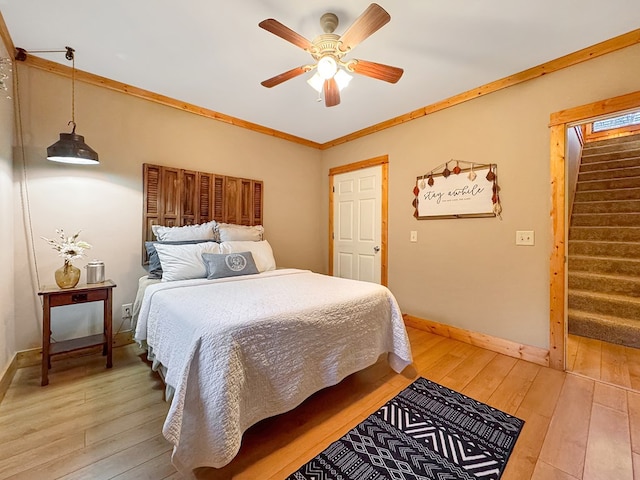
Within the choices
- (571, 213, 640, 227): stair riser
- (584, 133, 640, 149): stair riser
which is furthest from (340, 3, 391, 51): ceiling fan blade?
(584, 133, 640, 149): stair riser

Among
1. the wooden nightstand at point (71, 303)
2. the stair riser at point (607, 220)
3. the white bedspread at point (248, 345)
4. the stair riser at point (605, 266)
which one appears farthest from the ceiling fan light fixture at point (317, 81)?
the stair riser at point (607, 220)

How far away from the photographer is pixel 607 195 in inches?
154

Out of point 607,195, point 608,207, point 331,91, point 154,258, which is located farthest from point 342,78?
point 607,195

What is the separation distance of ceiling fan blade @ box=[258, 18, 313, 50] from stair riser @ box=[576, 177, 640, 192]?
4.88m

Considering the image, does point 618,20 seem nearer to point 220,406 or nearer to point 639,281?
point 639,281

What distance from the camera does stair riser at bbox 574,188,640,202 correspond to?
3.67 metres

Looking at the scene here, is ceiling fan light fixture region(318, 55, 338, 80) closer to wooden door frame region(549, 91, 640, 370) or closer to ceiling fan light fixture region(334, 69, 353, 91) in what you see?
ceiling fan light fixture region(334, 69, 353, 91)

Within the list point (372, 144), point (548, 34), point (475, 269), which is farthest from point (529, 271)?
point (372, 144)

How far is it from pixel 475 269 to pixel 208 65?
10.1ft

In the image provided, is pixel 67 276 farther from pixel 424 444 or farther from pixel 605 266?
pixel 605 266

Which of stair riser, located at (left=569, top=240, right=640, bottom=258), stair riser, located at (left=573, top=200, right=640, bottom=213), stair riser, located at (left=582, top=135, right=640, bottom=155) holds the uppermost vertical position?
stair riser, located at (left=582, top=135, right=640, bottom=155)

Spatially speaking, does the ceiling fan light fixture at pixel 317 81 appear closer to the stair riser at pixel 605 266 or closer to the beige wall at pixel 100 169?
the beige wall at pixel 100 169

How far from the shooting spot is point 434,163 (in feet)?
9.93

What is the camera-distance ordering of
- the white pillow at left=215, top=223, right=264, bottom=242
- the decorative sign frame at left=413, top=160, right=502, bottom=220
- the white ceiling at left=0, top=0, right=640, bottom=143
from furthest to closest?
the white pillow at left=215, top=223, right=264, bottom=242
the decorative sign frame at left=413, top=160, right=502, bottom=220
the white ceiling at left=0, top=0, right=640, bottom=143
